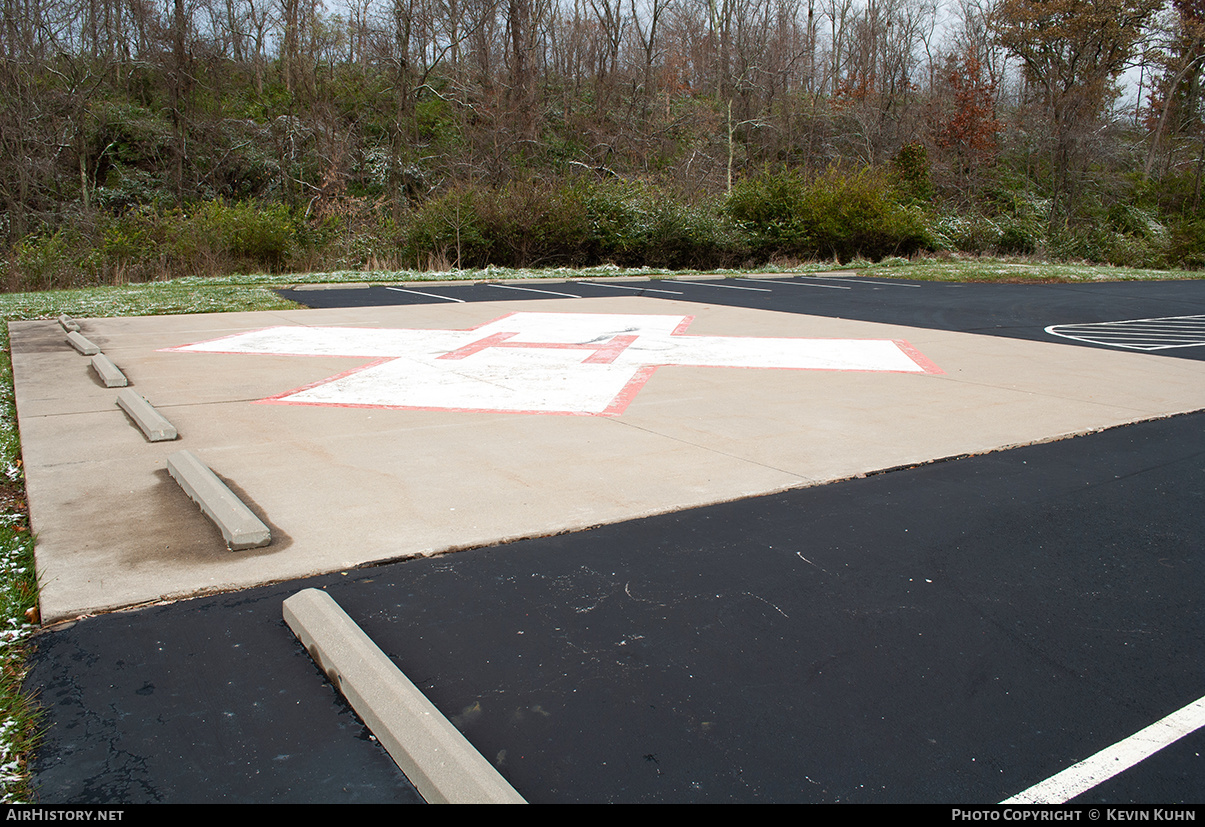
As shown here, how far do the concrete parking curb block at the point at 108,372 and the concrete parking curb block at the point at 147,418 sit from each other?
1.75 feet

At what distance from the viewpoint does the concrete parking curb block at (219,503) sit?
12.1ft

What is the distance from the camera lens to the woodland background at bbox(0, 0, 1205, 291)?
72.5ft

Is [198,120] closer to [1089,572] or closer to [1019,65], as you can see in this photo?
[1089,572]

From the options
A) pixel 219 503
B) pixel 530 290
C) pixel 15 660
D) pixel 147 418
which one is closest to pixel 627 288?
pixel 530 290

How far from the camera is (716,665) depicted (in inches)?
113

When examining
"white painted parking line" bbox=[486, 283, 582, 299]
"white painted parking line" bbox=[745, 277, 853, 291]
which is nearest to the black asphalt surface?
"white painted parking line" bbox=[486, 283, 582, 299]

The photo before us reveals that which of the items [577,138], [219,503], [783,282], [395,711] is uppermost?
[577,138]

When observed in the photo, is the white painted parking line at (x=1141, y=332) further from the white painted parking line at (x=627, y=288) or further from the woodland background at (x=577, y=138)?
the woodland background at (x=577, y=138)

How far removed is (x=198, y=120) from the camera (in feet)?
104

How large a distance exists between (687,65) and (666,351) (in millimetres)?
37541

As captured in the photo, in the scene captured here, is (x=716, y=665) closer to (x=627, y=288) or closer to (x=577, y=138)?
(x=627, y=288)

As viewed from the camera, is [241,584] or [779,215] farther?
[779,215]

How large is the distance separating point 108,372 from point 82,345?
1.74 metres
